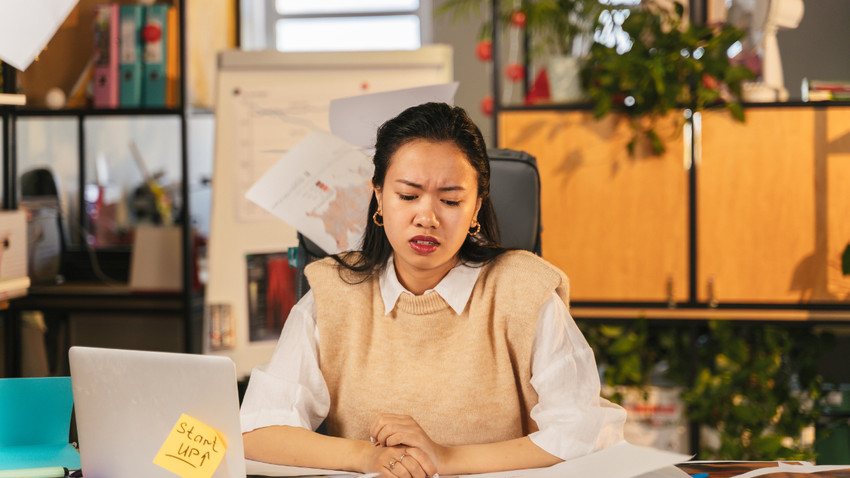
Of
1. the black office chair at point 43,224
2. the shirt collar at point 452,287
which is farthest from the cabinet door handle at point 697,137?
the black office chair at point 43,224

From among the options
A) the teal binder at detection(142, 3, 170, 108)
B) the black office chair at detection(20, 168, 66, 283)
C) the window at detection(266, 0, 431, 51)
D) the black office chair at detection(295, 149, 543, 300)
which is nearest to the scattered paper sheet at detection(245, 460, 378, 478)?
the black office chair at detection(295, 149, 543, 300)

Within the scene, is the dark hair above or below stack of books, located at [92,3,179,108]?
below

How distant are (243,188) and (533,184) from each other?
5.02ft

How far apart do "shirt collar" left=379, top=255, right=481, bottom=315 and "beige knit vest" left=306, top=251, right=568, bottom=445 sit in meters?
0.01

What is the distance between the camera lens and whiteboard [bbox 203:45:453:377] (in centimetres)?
280

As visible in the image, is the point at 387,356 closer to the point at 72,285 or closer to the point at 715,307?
the point at 715,307

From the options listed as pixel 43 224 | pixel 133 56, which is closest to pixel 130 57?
pixel 133 56

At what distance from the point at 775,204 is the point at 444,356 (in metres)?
1.62

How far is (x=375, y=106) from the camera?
150cm

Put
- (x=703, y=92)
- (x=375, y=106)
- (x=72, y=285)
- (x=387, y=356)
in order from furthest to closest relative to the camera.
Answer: (x=72, y=285) < (x=703, y=92) < (x=375, y=106) < (x=387, y=356)

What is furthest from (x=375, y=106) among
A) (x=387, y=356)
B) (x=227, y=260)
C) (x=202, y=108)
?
(x=202, y=108)

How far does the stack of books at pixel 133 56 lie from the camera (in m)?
2.83

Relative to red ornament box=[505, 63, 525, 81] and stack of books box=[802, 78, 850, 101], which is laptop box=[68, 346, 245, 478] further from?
stack of books box=[802, 78, 850, 101]

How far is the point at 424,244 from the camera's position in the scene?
1243 mm
